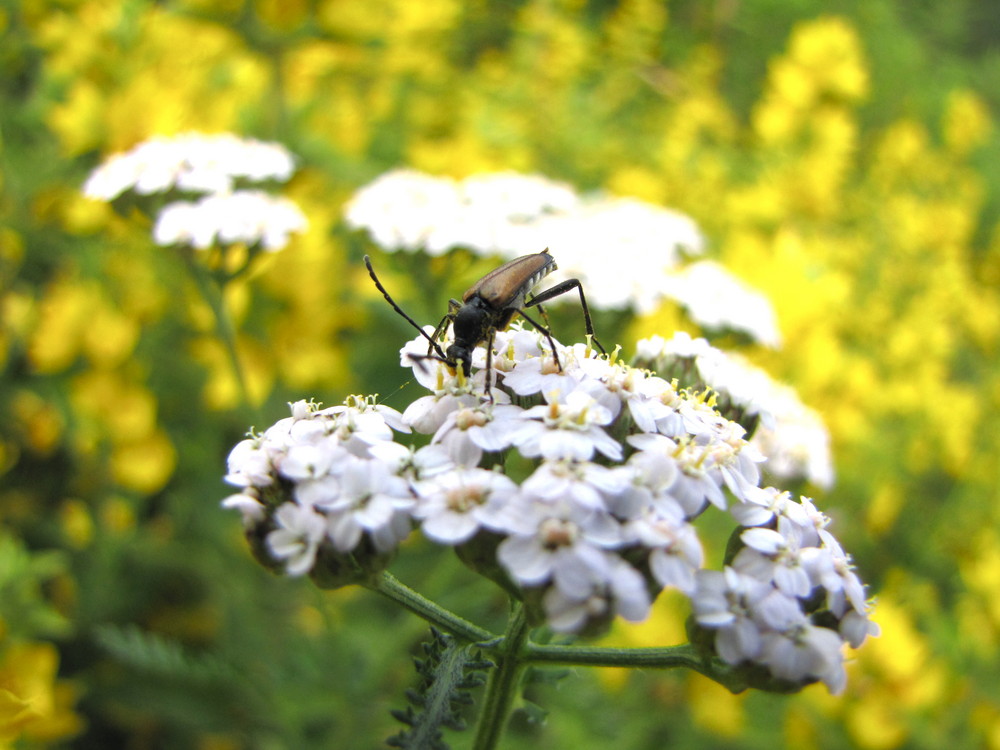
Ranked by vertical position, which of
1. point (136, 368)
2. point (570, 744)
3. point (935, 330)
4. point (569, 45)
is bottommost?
point (570, 744)

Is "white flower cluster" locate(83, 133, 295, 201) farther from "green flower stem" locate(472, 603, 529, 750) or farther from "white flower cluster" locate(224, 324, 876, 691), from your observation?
"green flower stem" locate(472, 603, 529, 750)

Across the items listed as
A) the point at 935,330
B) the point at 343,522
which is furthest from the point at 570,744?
the point at 935,330

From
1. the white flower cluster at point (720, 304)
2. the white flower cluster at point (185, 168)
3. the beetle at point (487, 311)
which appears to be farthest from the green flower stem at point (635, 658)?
the white flower cluster at point (185, 168)

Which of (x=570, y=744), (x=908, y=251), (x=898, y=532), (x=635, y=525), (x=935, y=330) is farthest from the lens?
(x=908, y=251)

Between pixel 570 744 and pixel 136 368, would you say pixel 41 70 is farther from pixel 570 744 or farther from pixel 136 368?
pixel 570 744

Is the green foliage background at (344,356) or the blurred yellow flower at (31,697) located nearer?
the blurred yellow flower at (31,697)

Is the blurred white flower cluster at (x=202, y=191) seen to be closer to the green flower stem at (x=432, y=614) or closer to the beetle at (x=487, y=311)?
the beetle at (x=487, y=311)
